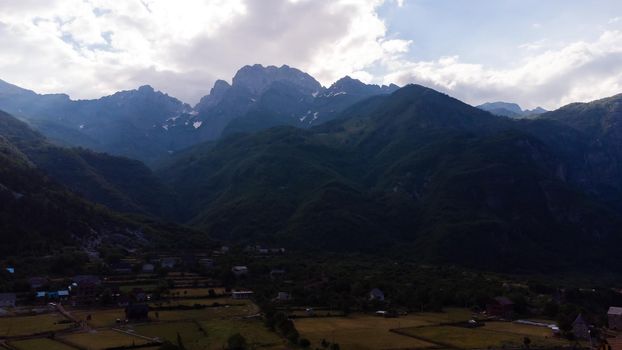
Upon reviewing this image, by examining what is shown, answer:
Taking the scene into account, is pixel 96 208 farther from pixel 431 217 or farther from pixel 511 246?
pixel 511 246

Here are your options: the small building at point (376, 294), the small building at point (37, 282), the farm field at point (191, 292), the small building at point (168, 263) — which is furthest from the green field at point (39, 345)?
the small building at point (168, 263)

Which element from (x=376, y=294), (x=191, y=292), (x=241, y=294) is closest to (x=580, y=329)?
(x=376, y=294)

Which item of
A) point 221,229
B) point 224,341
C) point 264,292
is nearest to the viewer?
point 224,341

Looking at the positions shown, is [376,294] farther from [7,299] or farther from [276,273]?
[7,299]

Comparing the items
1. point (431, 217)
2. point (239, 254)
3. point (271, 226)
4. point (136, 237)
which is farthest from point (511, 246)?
point (136, 237)

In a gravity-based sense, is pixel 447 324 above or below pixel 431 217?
below

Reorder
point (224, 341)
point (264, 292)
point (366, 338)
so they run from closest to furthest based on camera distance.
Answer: point (224, 341) → point (366, 338) → point (264, 292)
